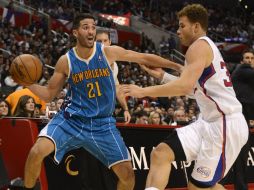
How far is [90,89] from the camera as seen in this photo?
465cm

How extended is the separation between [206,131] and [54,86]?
1.57 metres

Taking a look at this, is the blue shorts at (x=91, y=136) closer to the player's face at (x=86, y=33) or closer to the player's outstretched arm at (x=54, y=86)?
the player's outstretched arm at (x=54, y=86)

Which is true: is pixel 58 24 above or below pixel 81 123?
above

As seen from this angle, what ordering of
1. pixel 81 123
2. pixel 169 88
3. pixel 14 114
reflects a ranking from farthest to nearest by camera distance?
pixel 14 114 < pixel 81 123 < pixel 169 88

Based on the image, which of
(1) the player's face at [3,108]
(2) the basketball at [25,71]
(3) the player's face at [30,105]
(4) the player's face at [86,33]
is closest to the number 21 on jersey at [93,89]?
(4) the player's face at [86,33]

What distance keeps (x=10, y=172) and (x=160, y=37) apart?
800 inches

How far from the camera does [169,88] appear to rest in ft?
11.0

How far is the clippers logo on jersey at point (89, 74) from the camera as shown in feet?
15.3

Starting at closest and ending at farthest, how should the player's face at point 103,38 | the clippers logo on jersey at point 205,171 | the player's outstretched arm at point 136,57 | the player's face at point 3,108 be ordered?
the clippers logo on jersey at point 205,171
the player's outstretched arm at point 136,57
the player's face at point 103,38
the player's face at point 3,108

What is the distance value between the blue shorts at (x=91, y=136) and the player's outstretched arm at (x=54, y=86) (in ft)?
0.66

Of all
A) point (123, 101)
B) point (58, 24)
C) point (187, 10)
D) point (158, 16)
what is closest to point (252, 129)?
point (123, 101)

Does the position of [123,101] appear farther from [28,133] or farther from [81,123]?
[28,133]

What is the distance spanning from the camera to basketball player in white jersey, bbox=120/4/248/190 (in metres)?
3.68

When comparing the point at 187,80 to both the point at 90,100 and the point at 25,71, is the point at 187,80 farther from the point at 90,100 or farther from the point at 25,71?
the point at 25,71
